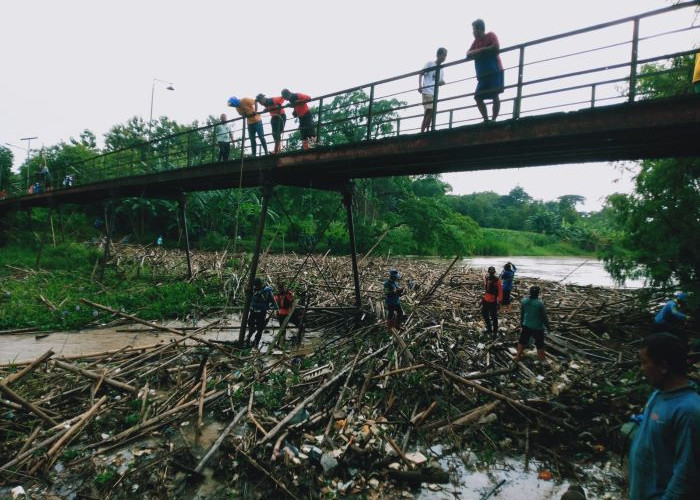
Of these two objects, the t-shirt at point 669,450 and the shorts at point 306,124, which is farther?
the shorts at point 306,124

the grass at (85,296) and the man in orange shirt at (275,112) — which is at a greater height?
the man in orange shirt at (275,112)

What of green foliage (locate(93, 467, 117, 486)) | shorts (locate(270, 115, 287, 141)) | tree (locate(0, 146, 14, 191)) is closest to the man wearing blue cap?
Answer: shorts (locate(270, 115, 287, 141))

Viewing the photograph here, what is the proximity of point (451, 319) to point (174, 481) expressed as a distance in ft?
24.5

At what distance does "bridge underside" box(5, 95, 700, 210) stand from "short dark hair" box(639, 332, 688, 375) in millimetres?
4021

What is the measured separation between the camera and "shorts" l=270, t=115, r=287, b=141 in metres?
9.64

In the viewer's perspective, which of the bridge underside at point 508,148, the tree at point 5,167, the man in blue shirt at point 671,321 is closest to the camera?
the bridge underside at point 508,148

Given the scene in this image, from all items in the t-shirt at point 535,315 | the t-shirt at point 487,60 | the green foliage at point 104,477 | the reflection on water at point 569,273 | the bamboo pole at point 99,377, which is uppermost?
the t-shirt at point 487,60

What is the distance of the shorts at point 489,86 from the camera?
5871 millimetres

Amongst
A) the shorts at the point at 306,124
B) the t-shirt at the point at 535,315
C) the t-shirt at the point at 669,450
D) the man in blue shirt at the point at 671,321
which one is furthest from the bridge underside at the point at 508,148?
the t-shirt at the point at 669,450

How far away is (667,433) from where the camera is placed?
1.99 metres

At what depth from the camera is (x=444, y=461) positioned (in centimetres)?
438

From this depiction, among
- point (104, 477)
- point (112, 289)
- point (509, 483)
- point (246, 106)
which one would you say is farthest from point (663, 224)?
point (112, 289)

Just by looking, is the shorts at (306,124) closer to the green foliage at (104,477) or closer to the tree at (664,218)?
the green foliage at (104,477)

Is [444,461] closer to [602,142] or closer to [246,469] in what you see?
[246,469]
